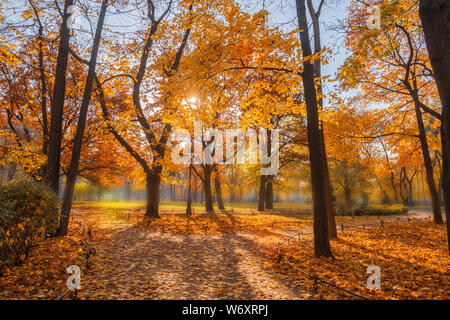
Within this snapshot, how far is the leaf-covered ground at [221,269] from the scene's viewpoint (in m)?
4.34

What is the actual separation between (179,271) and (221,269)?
1158 mm

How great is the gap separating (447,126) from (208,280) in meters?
5.72

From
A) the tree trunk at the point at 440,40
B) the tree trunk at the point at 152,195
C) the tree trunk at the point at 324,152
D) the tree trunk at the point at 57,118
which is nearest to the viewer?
the tree trunk at the point at 440,40

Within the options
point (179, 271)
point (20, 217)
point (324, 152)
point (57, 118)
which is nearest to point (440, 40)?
point (324, 152)

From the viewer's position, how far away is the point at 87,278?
15.7 feet

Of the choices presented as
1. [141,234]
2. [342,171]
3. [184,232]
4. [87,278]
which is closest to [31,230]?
[87,278]

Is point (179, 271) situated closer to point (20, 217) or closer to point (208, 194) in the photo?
point (20, 217)

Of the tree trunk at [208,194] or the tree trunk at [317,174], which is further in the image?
the tree trunk at [208,194]

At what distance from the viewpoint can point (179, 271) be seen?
5.80 metres

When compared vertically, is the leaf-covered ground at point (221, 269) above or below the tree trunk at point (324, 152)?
below

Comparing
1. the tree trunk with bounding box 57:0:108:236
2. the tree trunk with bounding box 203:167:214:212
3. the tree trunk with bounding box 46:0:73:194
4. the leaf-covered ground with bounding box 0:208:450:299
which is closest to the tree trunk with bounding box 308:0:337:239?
the leaf-covered ground with bounding box 0:208:450:299

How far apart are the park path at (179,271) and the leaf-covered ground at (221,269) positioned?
0.06 feet

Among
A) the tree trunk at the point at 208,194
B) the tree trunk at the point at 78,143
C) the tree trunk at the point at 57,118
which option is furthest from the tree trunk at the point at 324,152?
the tree trunk at the point at 208,194

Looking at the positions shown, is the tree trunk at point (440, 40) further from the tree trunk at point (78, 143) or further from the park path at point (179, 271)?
the tree trunk at point (78, 143)
